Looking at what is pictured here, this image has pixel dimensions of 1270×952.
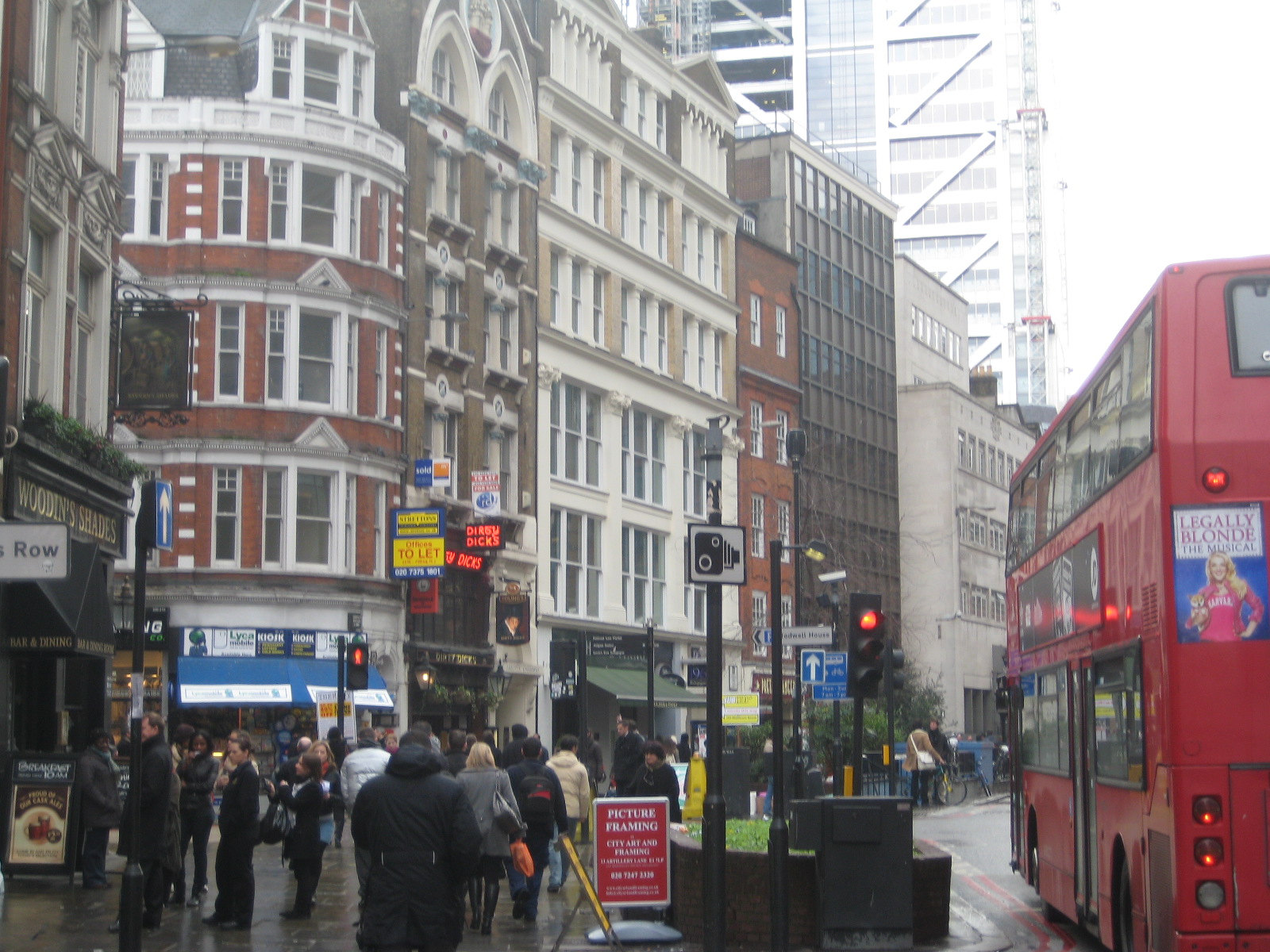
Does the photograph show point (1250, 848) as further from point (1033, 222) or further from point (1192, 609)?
point (1033, 222)

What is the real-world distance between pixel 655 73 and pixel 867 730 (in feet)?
84.2

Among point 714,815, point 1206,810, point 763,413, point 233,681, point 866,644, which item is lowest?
point 714,815

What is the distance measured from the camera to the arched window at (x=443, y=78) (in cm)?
4603

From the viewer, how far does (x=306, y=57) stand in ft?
136

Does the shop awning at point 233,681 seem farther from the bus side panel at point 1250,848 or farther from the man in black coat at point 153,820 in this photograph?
the bus side panel at point 1250,848

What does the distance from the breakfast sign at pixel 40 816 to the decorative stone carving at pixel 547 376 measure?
31.6m

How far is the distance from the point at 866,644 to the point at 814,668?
11169 millimetres

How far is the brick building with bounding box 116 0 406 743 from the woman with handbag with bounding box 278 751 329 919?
68.7ft

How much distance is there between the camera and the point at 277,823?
55.8ft

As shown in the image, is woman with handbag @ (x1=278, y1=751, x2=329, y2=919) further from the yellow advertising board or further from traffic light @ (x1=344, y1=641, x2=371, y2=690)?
the yellow advertising board

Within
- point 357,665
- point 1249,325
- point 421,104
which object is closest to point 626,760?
point 357,665

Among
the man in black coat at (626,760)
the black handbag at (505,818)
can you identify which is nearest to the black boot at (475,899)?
the black handbag at (505,818)

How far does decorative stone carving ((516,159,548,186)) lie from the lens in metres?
49.4

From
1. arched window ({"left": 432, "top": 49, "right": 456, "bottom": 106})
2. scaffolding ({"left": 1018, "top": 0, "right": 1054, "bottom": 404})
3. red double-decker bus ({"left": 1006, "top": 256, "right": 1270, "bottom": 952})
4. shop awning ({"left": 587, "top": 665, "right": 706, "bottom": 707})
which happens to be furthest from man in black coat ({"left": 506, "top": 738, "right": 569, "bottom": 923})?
scaffolding ({"left": 1018, "top": 0, "right": 1054, "bottom": 404})
